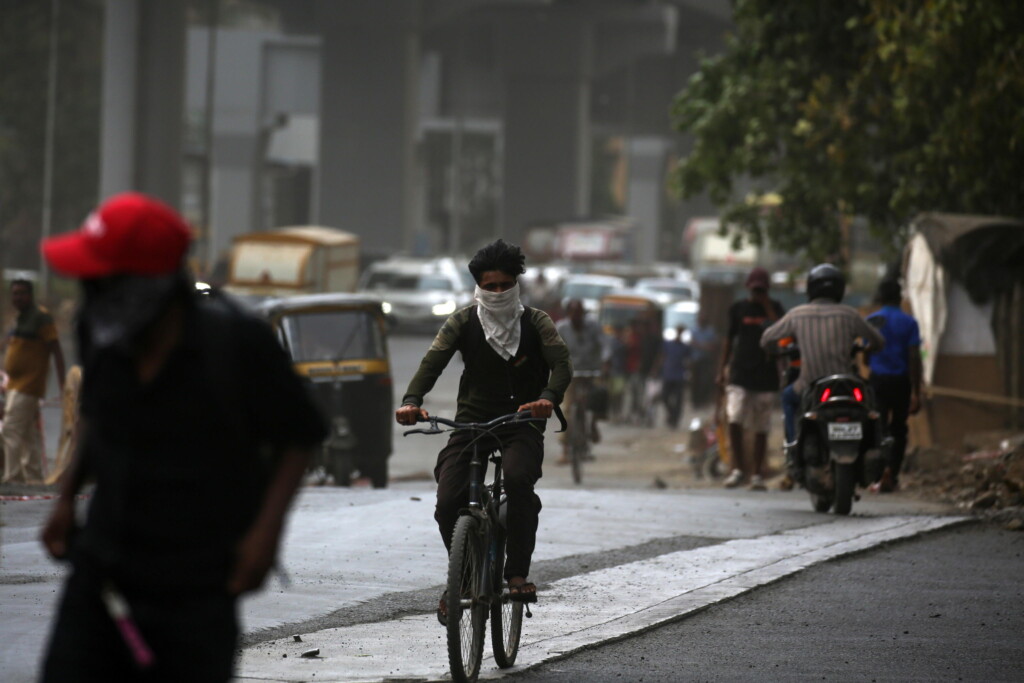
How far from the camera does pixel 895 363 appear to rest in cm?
1393

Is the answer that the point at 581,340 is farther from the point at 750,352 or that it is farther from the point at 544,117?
the point at 544,117

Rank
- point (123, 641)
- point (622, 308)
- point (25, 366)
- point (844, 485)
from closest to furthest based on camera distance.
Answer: point (123, 641), point (844, 485), point (25, 366), point (622, 308)

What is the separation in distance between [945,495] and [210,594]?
11446mm

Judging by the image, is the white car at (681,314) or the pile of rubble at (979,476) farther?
the white car at (681,314)

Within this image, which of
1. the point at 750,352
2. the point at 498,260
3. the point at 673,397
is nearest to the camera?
the point at 498,260

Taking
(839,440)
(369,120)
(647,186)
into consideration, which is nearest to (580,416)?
(839,440)

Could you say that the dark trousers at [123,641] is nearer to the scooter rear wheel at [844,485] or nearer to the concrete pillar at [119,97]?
the scooter rear wheel at [844,485]

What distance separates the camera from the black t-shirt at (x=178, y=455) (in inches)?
143

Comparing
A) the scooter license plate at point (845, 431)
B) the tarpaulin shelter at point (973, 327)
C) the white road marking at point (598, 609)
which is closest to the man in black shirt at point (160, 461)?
the white road marking at point (598, 609)

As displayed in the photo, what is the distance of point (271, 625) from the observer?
7453 mm

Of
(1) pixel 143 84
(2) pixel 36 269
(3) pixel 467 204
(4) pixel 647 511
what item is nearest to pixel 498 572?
(4) pixel 647 511

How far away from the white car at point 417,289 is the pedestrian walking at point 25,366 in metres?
28.9

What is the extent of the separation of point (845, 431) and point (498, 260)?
18.1ft

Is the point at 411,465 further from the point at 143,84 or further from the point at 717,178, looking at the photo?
the point at 143,84
